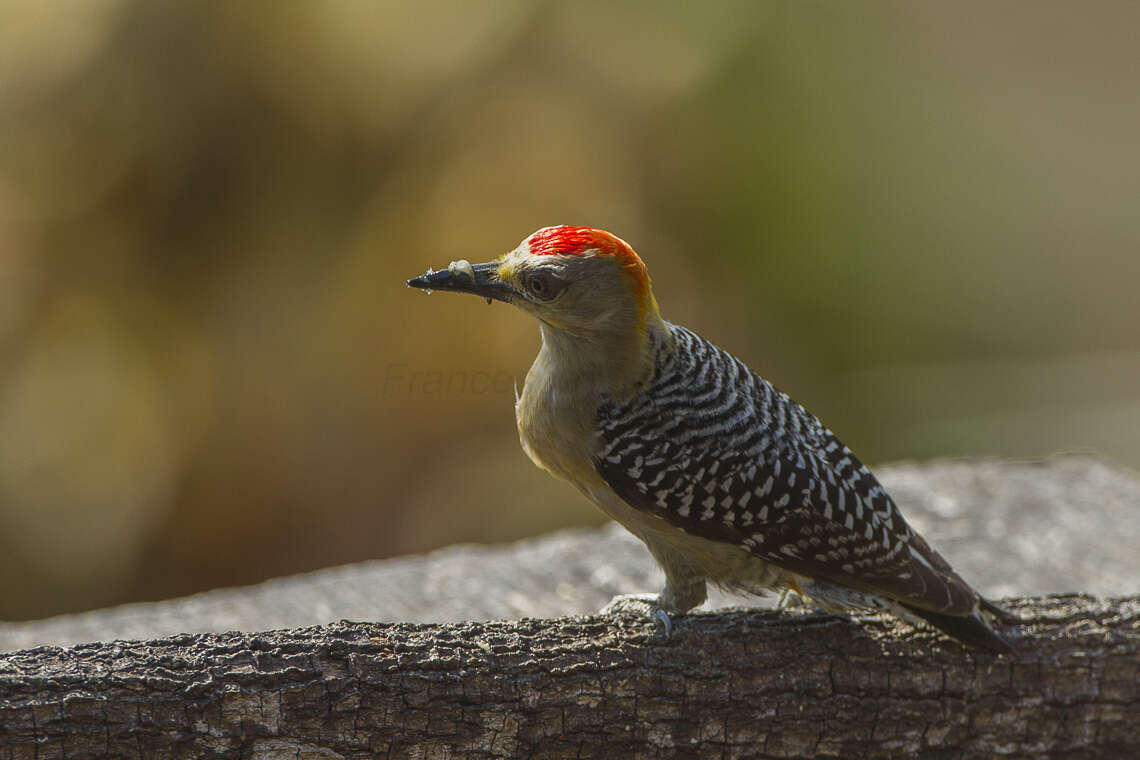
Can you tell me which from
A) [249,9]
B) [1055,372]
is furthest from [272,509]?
[1055,372]

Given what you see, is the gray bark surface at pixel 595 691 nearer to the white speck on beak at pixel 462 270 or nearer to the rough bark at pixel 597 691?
the rough bark at pixel 597 691

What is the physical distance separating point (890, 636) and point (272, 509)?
14.3 feet

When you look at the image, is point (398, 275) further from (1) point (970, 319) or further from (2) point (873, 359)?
(1) point (970, 319)

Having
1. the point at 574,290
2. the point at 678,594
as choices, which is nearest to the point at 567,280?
the point at 574,290

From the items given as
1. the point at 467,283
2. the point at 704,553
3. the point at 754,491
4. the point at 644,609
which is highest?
the point at 467,283

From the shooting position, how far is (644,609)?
3.39 metres

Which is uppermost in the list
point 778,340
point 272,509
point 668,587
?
point 778,340

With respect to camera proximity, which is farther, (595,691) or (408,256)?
(408,256)

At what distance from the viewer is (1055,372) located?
25.6 ft

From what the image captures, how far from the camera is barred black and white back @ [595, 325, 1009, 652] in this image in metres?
3.16

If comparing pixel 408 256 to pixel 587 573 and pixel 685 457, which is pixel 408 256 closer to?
pixel 587 573

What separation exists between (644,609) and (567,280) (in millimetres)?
1026

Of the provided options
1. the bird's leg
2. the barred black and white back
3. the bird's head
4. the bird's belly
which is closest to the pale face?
the bird's head

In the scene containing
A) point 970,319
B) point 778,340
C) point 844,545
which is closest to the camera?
point 844,545
